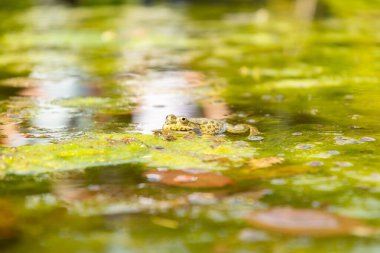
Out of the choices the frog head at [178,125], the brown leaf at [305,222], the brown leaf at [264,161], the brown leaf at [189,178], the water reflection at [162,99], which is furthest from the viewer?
the water reflection at [162,99]

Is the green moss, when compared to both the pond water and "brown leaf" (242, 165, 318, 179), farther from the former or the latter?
"brown leaf" (242, 165, 318, 179)

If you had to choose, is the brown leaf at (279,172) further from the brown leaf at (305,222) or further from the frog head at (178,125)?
the frog head at (178,125)

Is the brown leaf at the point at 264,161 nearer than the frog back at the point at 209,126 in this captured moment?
Yes

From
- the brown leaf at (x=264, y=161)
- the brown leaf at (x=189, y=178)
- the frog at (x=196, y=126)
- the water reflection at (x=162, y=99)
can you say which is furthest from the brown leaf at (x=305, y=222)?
the water reflection at (x=162, y=99)

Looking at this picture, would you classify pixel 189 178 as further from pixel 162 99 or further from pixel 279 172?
pixel 162 99

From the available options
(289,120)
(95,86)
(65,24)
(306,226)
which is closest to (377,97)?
(289,120)

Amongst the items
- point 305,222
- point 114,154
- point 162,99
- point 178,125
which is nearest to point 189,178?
point 114,154

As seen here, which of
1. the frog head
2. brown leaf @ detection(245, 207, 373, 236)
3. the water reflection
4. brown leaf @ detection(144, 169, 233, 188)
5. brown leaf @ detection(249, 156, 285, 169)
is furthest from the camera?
the water reflection

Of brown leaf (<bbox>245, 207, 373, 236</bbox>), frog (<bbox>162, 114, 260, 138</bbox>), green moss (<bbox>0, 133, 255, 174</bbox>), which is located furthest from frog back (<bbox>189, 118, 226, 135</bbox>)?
brown leaf (<bbox>245, 207, 373, 236</bbox>)

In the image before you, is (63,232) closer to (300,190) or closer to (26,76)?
(300,190)
